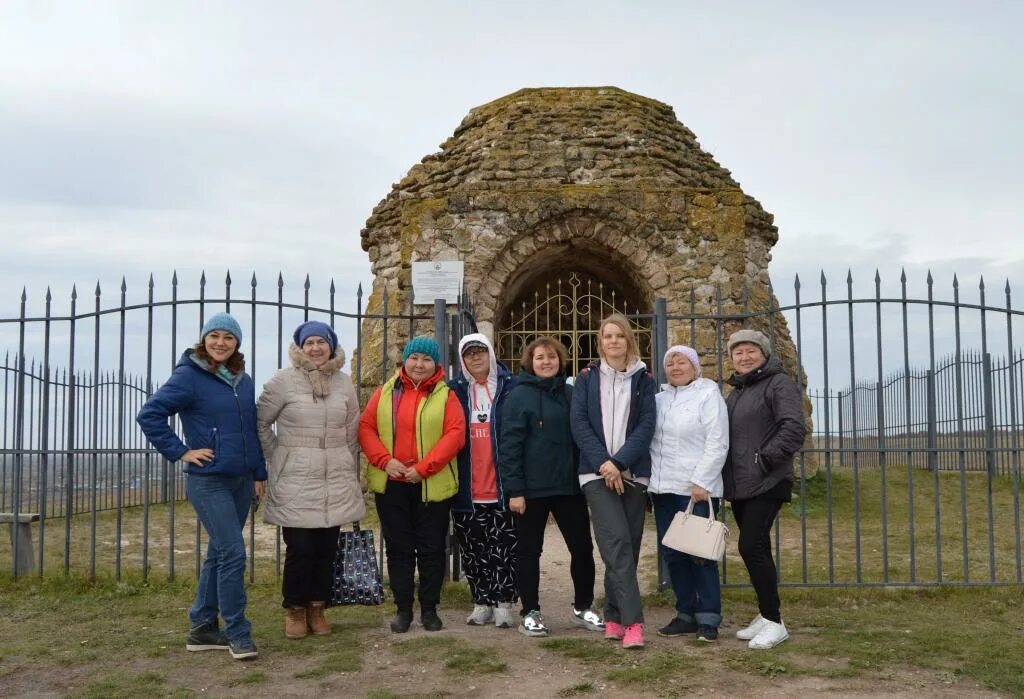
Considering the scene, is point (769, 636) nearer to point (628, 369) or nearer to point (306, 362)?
point (628, 369)

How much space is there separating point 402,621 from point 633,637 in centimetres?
136

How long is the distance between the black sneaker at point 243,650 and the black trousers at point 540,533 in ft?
4.97

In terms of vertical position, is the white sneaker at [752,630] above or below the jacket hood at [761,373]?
below

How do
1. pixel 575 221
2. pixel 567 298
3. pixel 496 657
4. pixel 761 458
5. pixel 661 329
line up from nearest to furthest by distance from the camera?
pixel 496 657 < pixel 761 458 < pixel 661 329 < pixel 575 221 < pixel 567 298

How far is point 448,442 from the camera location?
16.0 feet

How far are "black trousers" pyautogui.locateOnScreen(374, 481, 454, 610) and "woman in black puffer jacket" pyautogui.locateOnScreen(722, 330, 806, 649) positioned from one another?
5.51ft

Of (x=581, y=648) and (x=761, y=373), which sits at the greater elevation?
(x=761, y=373)

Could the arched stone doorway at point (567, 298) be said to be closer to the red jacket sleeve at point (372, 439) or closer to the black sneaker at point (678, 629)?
the red jacket sleeve at point (372, 439)

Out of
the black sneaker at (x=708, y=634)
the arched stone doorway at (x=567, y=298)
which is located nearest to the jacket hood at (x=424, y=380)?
the black sneaker at (x=708, y=634)

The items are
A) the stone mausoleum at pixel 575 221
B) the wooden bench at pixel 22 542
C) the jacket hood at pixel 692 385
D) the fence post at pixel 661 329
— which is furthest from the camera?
the stone mausoleum at pixel 575 221

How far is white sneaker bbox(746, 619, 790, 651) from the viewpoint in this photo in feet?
15.4

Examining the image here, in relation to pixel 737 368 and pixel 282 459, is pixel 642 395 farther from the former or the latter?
pixel 282 459

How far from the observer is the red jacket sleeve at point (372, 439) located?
489 cm

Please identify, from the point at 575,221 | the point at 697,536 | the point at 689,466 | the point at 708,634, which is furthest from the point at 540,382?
the point at 575,221
